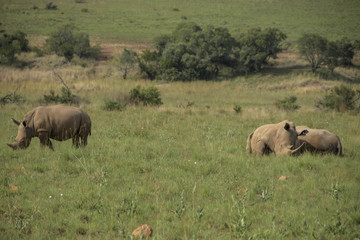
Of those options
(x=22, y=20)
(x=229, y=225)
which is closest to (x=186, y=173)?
(x=229, y=225)

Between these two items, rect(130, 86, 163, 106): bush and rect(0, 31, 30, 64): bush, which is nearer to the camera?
rect(130, 86, 163, 106): bush

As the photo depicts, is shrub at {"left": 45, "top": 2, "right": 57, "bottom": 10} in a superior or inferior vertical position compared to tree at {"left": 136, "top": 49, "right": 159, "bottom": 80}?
superior

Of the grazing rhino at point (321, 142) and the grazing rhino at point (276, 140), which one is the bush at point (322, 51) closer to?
the grazing rhino at point (321, 142)

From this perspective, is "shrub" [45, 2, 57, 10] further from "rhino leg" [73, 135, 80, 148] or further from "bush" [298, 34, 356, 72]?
"rhino leg" [73, 135, 80, 148]

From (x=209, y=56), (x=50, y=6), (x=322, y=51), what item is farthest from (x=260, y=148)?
(x=50, y=6)

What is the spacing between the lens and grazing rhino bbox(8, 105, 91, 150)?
31.2ft

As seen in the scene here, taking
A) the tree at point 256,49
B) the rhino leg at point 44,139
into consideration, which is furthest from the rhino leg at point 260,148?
the tree at point 256,49

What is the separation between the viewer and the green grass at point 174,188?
555cm

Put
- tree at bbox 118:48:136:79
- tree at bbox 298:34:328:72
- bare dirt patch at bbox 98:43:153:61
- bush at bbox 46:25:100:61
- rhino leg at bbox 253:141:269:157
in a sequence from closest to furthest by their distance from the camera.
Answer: rhino leg at bbox 253:141:269:157, tree at bbox 298:34:328:72, tree at bbox 118:48:136:79, bush at bbox 46:25:100:61, bare dirt patch at bbox 98:43:153:61

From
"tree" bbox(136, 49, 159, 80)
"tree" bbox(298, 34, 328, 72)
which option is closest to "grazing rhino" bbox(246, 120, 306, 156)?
"tree" bbox(136, 49, 159, 80)

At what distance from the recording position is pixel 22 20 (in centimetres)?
5878

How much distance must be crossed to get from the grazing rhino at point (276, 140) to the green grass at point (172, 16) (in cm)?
3947

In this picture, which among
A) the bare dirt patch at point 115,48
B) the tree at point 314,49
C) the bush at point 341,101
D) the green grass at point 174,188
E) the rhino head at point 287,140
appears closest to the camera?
the green grass at point 174,188

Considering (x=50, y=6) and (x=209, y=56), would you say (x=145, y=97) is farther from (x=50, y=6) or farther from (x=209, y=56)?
(x=50, y=6)
